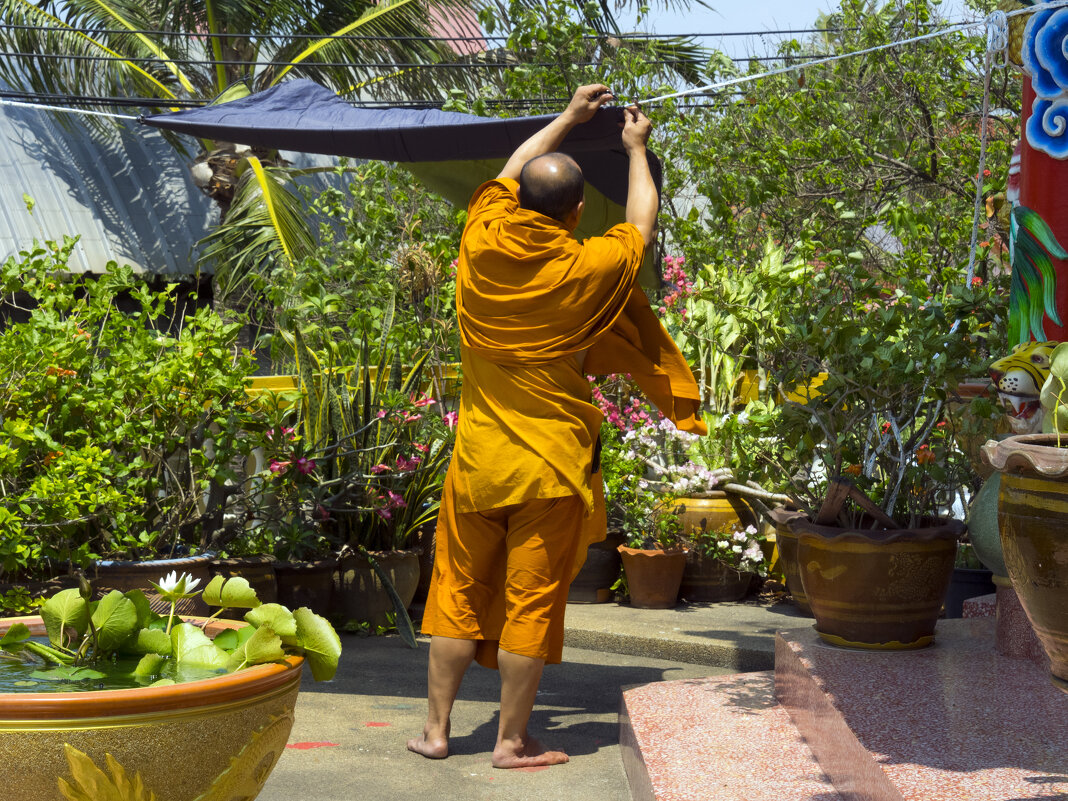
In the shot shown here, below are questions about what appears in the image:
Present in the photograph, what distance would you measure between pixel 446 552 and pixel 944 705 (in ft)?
5.52

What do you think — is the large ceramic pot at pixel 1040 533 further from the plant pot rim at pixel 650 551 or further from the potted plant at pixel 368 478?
the plant pot rim at pixel 650 551

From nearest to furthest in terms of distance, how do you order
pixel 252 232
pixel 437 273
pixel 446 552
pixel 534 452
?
pixel 534 452 < pixel 446 552 < pixel 437 273 < pixel 252 232

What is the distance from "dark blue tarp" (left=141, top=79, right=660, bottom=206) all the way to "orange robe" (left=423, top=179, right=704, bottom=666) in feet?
2.69

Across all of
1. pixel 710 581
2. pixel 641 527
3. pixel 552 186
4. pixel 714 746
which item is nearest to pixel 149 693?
pixel 714 746

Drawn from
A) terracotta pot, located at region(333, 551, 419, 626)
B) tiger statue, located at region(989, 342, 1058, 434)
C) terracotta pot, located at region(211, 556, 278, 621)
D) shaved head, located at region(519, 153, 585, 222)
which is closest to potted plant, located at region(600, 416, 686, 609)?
terracotta pot, located at region(333, 551, 419, 626)

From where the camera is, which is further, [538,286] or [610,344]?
[610,344]

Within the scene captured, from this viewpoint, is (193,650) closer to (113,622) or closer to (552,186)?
(113,622)

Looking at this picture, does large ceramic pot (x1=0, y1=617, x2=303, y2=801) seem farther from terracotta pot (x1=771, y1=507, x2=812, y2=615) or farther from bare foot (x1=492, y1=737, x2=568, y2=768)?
terracotta pot (x1=771, y1=507, x2=812, y2=615)

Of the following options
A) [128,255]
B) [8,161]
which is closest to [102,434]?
[128,255]

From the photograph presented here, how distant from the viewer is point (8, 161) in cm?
1403

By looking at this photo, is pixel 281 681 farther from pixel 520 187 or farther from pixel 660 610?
pixel 660 610

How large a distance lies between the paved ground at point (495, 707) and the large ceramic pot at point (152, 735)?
5.88 ft

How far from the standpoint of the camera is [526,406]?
3.82 m

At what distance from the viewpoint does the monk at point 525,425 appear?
149 inches
